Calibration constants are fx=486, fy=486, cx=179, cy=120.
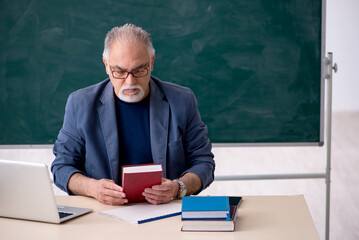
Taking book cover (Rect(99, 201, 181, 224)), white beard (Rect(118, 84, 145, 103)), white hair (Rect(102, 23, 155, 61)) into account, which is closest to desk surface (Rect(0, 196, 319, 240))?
book cover (Rect(99, 201, 181, 224))

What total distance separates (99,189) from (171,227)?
0.40 metres

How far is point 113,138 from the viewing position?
215 cm

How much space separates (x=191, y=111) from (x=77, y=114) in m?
0.52

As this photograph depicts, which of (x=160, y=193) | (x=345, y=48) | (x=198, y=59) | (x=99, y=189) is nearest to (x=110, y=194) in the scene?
(x=99, y=189)

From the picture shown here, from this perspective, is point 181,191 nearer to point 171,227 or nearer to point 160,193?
point 160,193

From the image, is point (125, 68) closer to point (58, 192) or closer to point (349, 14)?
point (58, 192)

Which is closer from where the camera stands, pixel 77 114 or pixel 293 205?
pixel 293 205

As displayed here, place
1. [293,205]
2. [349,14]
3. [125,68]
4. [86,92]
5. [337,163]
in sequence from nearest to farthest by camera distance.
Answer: [293,205], [125,68], [86,92], [337,163], [349,14]

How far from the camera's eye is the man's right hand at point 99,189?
1.82 meters

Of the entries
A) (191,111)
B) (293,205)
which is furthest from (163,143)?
(293,205)

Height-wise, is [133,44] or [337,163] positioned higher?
[133,44]

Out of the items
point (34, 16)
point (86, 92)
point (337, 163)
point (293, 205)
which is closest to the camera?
point (293, 205)

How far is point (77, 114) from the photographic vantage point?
7.20 feet

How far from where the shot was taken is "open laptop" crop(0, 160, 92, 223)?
159 cm
